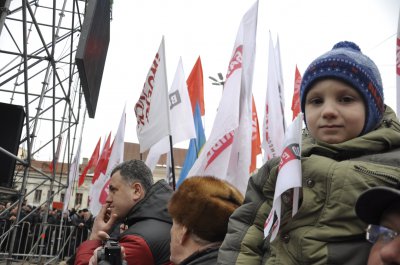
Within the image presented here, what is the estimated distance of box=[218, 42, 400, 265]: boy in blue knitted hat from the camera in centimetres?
118

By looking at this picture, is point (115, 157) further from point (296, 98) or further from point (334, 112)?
point (334, 112)

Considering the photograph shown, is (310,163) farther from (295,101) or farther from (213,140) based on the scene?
(295,101)

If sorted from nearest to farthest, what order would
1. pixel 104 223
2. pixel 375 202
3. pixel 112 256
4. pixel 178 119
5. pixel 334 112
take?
pixel 375 202
pixel 334 112
pixel 112 256
pixel 104 223
pixel 178 119

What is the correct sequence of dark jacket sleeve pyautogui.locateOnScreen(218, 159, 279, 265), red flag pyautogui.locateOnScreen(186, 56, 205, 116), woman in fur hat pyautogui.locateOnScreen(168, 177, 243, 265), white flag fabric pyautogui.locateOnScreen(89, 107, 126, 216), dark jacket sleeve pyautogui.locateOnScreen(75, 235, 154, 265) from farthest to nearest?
white flag fabric pyautogui.locateOnScreen(89, 107, 126, 216)
red flag pyautogui.locateOnScreen(186, 56, 205, 116)
dark jacket sleeve pyautogui.locateOnScreen(75, 235, 154, 265)
woman in fur hat pyautogui.locateOnScreen(168, 177, 243, 265)
dark jacket sleeve pyautogui.locateOnScreen(218, 159, 279, 265)

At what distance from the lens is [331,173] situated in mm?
1249

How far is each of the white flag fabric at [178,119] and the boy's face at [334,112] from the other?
11.1 feet

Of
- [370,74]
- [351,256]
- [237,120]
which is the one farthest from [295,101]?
[351,256]

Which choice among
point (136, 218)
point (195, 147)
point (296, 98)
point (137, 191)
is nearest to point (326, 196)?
point (136, 218)

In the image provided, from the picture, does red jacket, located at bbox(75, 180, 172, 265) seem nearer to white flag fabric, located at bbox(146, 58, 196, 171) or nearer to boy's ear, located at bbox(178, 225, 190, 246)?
boy's ear, located at bbox(178, 225, 190, 246)

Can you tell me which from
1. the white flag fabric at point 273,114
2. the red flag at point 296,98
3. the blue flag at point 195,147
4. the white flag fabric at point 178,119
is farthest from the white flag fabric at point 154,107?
the red flag at point 296,98

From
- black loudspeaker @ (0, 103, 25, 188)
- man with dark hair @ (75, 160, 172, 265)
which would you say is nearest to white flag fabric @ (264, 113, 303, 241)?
man with dark hair @ (75, 160, 172, 265)

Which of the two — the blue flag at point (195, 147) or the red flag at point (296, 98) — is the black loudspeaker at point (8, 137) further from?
the red flag at point (296, 98)

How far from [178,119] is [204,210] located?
329 centimetres

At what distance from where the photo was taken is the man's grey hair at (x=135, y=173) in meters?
2.80
